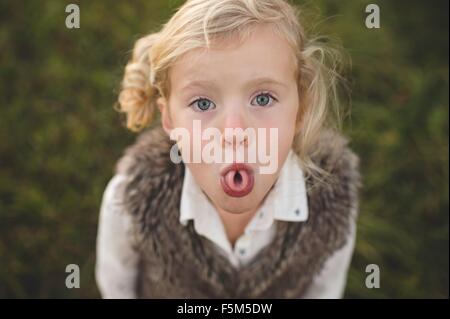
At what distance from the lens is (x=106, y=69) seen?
5.20 feet

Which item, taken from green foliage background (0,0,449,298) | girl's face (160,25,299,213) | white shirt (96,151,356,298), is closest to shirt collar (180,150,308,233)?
white shirt (96,151,356,298)

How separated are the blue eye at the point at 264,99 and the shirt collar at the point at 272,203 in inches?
6.7

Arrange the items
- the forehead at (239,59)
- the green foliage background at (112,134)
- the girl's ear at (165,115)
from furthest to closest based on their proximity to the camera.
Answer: the green foliage background at (112,134) → the girl's ear at (165,115) → the forehead at (239,59)

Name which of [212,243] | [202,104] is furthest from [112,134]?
[202,104]

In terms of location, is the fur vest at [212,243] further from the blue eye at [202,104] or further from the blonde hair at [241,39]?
the blue eye at [202,104]

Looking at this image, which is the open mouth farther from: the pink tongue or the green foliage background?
the green foliage background

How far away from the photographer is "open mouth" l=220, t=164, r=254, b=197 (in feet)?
2.56

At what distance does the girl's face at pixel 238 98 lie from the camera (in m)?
0.77

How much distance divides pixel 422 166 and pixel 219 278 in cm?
74

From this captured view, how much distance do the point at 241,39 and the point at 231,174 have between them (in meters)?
0.17

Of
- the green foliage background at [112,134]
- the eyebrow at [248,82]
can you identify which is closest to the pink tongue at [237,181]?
the eyebrow at [248,82]

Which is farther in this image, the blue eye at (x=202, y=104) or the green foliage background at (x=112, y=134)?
the green foliage background at (x=112, y=134)

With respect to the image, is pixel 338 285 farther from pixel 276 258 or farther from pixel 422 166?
pixel 422 166

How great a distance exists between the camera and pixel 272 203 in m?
0.95
